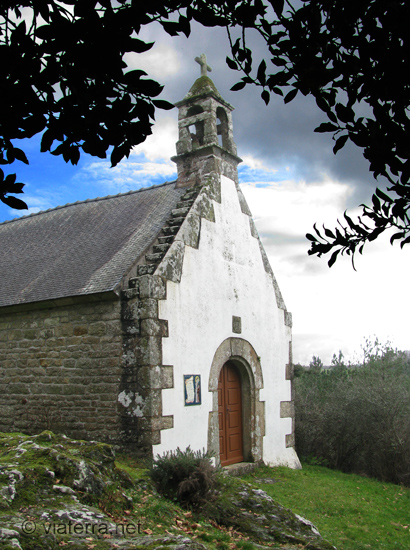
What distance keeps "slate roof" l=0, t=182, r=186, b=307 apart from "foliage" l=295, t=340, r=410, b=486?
707cm

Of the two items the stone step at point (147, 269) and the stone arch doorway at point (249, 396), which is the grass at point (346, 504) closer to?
the stone arch doorway at point (249, 396)

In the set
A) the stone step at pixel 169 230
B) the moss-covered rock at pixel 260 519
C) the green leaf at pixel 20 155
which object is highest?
the stone step at pixel 169 230

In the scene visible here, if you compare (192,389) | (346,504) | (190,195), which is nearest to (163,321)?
(192,389)

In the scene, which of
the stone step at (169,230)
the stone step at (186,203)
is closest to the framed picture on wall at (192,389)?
the stone step at (169,230)

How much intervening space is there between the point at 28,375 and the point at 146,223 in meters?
3.87

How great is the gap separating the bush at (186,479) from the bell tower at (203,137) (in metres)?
6.90

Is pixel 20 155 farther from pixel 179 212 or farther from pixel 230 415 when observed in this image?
pixel 230 415

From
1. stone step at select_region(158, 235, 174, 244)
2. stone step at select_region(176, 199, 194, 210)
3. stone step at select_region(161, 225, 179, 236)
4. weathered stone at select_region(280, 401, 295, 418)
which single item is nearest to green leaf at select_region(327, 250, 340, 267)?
stone step at select_region(158, 235, 174, 244)

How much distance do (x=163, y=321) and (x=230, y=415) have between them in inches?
128

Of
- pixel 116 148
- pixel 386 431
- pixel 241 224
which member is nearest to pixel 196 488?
pixel 116 148

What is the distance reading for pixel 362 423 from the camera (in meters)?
13.3

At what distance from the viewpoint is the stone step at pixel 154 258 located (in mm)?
9352

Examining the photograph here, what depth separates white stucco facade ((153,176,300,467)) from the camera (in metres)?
9.17

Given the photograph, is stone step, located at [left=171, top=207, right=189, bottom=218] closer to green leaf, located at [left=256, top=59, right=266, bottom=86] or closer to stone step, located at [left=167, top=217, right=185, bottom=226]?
stone step, located at [left=167, top=217, right=185, bottom=226]
